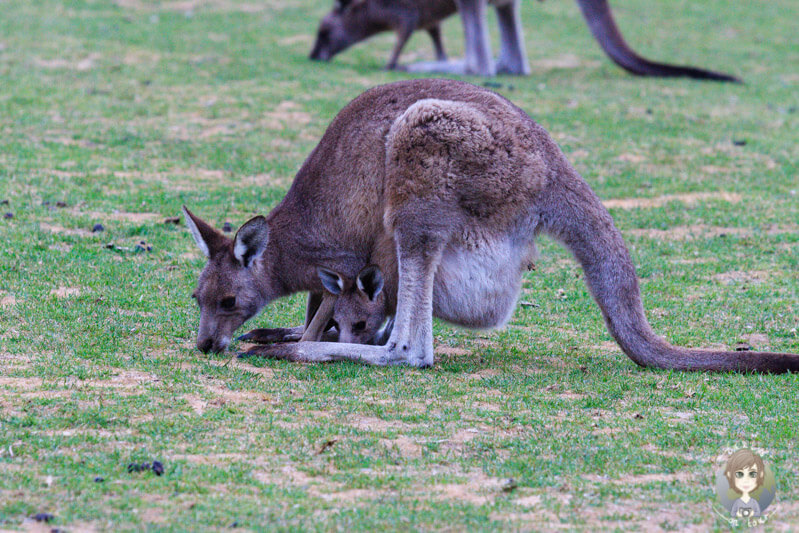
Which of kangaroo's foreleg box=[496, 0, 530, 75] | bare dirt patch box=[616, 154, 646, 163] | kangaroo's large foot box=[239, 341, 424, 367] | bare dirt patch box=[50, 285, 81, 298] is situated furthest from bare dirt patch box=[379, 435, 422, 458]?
kangaroo's foreleg box=[496, 0, 530, 75]

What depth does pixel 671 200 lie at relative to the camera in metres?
8.82

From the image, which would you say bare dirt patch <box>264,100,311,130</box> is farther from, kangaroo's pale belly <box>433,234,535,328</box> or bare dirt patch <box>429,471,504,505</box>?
bare dirt patch <box>429,471,504,505</box>

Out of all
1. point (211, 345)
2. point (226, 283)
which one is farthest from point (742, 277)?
point (211, 345)

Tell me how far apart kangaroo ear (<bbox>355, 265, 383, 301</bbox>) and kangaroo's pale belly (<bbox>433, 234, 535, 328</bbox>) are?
11.9 inches

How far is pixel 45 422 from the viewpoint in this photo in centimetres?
403

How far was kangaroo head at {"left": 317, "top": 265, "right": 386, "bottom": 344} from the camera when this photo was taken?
211 inches

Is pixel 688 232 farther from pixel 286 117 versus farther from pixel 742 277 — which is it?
pixel 286 117

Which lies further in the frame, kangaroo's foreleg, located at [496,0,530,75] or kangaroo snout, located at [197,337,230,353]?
kangaroo's foreleg, located at [496,0,530,75]

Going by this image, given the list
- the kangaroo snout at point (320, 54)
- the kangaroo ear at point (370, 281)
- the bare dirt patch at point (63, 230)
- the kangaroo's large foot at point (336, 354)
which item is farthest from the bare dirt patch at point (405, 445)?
the kangaroo snout at point (320, 54)

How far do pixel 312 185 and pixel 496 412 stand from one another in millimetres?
1641

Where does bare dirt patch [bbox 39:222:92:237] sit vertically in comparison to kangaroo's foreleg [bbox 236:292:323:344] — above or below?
above

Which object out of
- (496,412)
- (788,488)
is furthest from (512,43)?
(788,488)

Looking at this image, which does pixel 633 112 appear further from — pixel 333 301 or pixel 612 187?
pixel 333 301

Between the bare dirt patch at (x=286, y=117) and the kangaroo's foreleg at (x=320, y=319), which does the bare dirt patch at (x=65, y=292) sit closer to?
the kangaroo's foreleg at (x=320, y=319)
